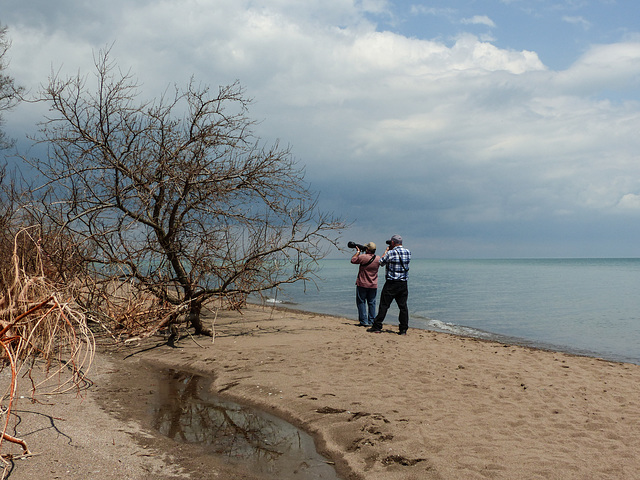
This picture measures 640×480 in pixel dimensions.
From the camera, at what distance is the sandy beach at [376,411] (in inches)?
164

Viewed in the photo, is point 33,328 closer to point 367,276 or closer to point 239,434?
point 239,434

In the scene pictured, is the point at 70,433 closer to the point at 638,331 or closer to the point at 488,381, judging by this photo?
the point at 488,381

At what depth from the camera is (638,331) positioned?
1593 centimetres

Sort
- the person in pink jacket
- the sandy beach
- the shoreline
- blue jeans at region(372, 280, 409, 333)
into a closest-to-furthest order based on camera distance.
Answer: the sandy beach, blue jeans at region(372, 280, 409, 333), the person in pink jacket, the shoreline

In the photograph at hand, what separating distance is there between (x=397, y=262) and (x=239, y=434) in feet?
20.9

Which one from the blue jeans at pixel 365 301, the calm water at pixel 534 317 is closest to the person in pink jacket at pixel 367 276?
the blue jeans at pixel 365 301

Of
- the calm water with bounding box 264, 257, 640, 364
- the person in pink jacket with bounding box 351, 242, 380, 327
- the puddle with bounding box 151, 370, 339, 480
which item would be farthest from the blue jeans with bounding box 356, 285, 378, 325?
the puddle with bounding box 151, 370, 339, 480

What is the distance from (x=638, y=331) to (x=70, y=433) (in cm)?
1740

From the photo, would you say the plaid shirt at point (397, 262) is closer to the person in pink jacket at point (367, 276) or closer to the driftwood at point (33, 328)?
the person in pink jacket at point (367, 276)

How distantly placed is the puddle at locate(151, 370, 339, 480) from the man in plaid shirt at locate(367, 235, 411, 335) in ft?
17.2

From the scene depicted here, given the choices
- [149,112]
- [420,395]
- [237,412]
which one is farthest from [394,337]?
[149,112]

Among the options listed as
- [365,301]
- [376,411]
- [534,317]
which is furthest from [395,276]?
[534,317]

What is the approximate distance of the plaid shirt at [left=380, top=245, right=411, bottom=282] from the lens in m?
10.7

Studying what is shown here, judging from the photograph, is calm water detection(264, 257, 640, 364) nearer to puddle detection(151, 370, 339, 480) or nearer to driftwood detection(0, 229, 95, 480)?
puddle detection(151, 370, 339, 480)
